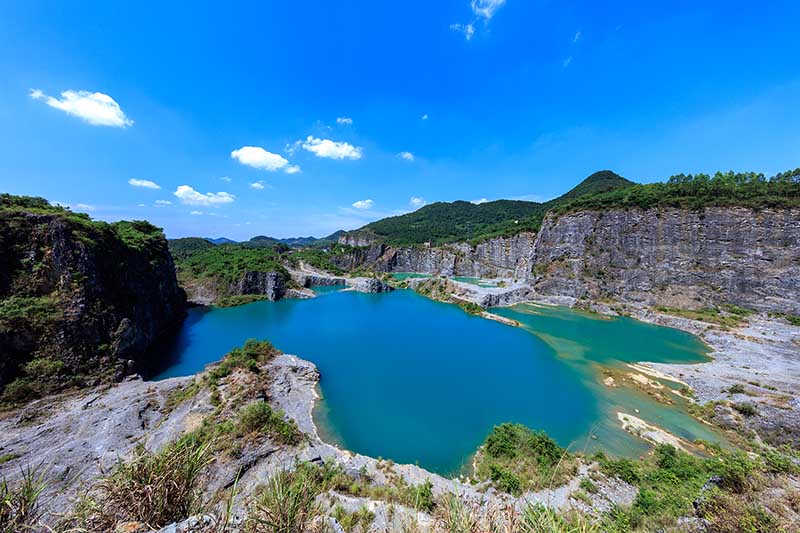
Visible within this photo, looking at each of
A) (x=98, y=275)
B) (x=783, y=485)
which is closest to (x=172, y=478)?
(x=783, y=485)

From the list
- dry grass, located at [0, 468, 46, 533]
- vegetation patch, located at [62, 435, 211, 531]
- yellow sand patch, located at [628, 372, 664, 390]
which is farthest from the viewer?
yellow sand patch, located at [628, 372, 664, 390]

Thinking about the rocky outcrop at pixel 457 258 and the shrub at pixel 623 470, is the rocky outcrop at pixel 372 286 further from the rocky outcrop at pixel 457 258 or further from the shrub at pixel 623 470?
the shrub at pixel 623 470

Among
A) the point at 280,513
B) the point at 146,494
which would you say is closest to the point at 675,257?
the point at 280,513

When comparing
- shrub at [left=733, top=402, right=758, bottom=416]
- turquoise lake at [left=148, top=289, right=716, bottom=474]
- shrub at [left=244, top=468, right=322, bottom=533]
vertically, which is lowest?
turquoise lake at [left=148, top=289, right=716, bottom=474]

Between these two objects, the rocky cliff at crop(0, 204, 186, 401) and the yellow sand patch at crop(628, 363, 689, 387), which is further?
the yellow sand patch at crop(628, 363, 689, 387)

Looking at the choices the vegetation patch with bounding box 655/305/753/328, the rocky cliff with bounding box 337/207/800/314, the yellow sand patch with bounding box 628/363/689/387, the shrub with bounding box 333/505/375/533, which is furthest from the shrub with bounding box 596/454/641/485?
the rocky cliff with bounding box 337/207/800/314

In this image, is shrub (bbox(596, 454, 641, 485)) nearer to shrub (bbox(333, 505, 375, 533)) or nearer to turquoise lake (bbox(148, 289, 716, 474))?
turquoise lake (bbox(148, 289, 716, 474))
